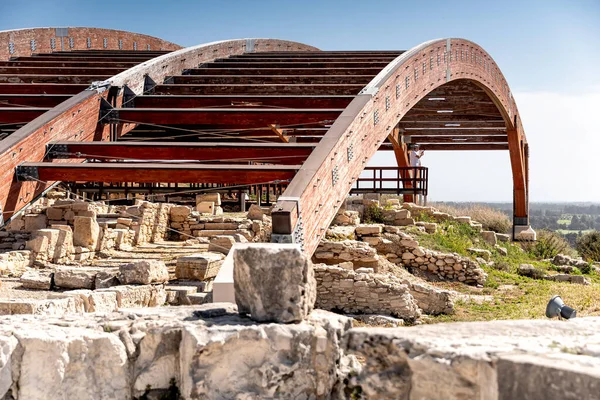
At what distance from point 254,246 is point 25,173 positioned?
6797 mm

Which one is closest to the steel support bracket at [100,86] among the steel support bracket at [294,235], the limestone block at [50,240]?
the limestone block at [50,240]

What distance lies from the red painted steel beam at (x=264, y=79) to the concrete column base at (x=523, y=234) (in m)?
15.1

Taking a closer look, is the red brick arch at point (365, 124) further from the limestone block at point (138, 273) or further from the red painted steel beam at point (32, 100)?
the red painted steel beam at point (32, 100)

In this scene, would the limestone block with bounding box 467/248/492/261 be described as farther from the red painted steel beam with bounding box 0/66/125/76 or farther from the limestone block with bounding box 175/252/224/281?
the limestone block with bounding box 175/252/224/281

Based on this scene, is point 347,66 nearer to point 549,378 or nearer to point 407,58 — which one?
point 407,58

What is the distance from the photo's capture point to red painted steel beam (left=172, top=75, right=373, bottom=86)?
599 inches

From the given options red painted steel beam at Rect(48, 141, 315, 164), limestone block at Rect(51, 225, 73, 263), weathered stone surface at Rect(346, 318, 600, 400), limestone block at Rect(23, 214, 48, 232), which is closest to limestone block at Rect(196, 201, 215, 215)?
limestone block at Rect(23, 214, 48, 232)

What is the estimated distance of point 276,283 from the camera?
11.8 ft

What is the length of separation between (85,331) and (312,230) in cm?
579

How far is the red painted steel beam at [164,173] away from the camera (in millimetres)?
9211

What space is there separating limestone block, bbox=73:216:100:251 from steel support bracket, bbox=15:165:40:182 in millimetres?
2976

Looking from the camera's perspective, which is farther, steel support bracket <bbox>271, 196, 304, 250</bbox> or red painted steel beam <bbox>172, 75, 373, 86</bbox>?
red painted steel beam <bbox>172, 75, 373, 86</bbox>

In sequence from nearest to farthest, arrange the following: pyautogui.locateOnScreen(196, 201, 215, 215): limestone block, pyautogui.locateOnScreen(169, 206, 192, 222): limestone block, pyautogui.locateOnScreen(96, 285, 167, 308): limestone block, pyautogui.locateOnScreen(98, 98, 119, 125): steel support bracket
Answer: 1. pyautogui.locateOnScreen(96, 285, 167, 308): limestone block
2. pyautogui.locateOnScreen(98, 98, 119, 125): steel support bracket
3. pyautogui.locateOnScreen(169, 206, 192, 222): limestone block
4. pyautogui.locateOnScreen(196, 201, 215, 215): limestone block

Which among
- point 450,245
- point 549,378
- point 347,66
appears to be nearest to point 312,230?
point 549,378
